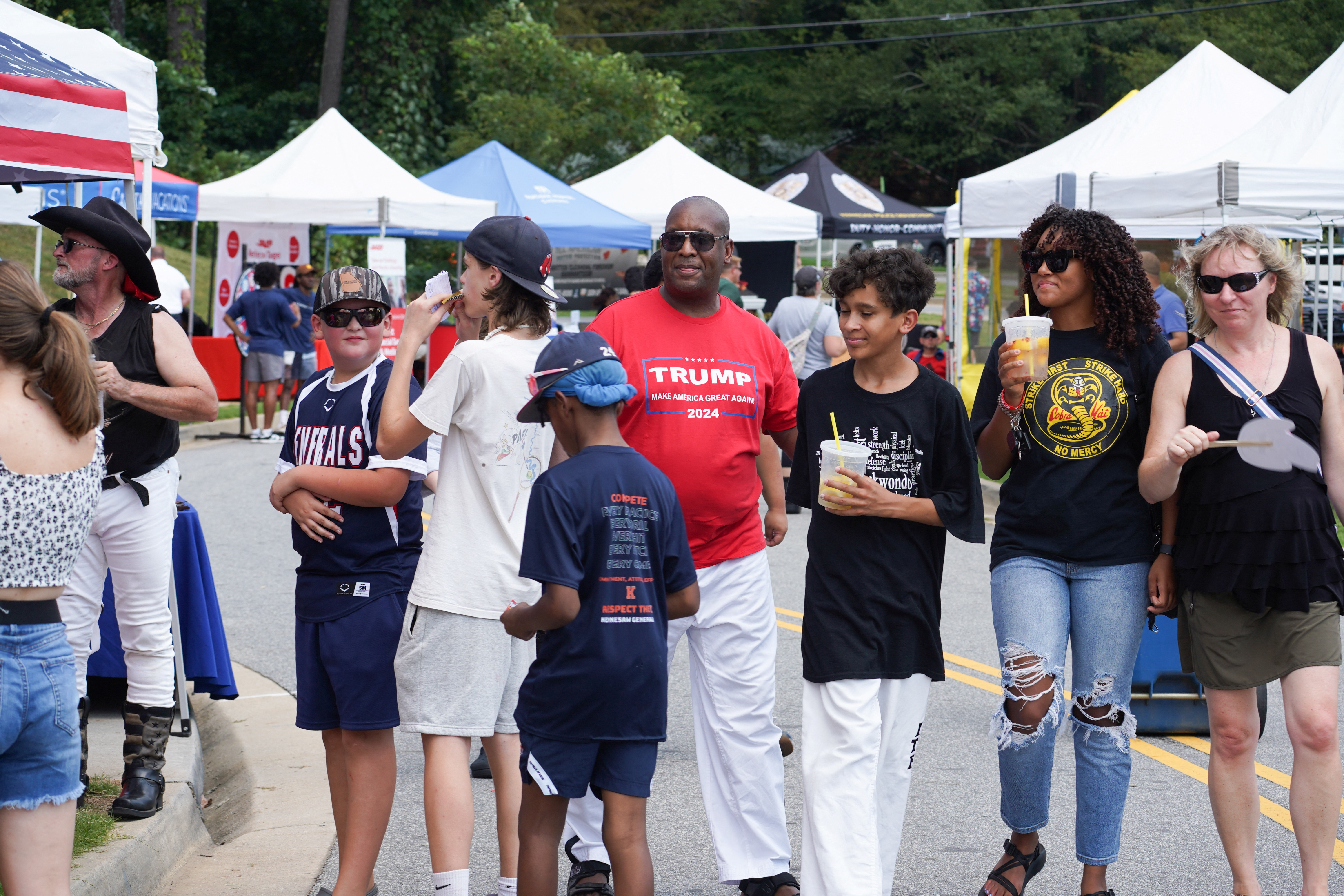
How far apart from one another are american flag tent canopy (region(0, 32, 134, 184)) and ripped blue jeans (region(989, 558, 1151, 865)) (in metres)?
3.41

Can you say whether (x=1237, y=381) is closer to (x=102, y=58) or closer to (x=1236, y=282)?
(x=1236, y=282)

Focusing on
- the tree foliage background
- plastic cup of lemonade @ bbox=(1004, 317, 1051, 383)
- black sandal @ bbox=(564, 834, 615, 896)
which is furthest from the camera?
the tree foliage background

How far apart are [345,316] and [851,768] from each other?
1.92 meters

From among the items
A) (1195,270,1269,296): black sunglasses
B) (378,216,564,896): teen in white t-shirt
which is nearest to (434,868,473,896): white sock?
(378,216,564,896): teen in white t-shirt

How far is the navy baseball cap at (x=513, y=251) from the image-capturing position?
3.78 meters

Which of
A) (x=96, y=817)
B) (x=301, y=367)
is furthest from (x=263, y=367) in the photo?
(x=96, y=817)

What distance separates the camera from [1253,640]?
3992mm

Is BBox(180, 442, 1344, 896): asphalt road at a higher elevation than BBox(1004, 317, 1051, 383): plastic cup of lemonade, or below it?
below

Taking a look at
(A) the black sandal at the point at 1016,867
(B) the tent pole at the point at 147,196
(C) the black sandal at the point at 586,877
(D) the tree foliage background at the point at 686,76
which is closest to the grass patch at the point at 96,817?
(C) the black sandal at the point at 586,877

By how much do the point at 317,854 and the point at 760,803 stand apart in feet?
5.17

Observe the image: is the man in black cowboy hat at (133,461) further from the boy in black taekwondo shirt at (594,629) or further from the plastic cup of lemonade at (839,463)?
the plastic cup of lemonade at (839,463)

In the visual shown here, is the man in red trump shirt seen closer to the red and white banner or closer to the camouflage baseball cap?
the camouflage baseball cap

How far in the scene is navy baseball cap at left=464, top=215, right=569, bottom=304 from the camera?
3783 mm

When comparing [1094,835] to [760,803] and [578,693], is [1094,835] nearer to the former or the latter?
[760,803]
